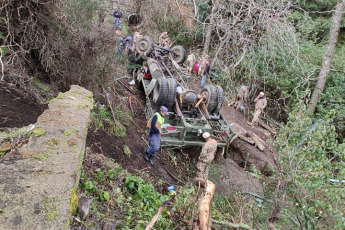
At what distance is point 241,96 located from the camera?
10.8 meters

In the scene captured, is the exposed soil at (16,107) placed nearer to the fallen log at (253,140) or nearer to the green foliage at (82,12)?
the green foliage at (82,12)

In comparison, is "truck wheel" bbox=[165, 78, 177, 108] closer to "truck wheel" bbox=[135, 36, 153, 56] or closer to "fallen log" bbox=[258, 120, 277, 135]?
"truck wheel" bbox=[135, 36, 153, 56]

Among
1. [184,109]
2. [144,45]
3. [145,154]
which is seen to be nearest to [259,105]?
[184,109]

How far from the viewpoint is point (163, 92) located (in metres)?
7.54

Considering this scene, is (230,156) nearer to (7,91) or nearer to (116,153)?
(116,153)

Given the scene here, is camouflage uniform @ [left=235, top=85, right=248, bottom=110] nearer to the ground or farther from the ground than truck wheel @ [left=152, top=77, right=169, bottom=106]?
nearer to the ground

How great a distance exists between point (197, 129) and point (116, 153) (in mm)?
2157

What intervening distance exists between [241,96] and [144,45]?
13.6ft

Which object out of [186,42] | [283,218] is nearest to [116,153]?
[283,218]

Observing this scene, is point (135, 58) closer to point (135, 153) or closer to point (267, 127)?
point (135, 153)

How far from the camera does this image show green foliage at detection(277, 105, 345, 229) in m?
3.29

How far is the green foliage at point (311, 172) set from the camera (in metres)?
3.29

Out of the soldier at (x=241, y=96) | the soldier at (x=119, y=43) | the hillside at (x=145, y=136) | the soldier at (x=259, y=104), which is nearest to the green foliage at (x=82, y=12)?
the hillside at (x=145, y=136)

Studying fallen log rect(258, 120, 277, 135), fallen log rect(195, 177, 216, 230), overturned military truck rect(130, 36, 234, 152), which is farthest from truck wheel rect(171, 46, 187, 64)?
fallen log rect(195, 177, 216, 230)
